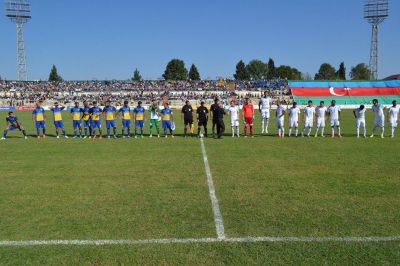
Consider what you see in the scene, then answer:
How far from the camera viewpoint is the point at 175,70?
11144cm

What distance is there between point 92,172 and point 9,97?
60.2m

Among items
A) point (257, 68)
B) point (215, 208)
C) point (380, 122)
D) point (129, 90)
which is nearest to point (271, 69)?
point (257, 68)

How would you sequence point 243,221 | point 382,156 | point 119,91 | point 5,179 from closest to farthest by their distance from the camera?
point 243,221
point 5,179
point 382,156
point 119,91

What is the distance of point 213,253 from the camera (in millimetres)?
4988

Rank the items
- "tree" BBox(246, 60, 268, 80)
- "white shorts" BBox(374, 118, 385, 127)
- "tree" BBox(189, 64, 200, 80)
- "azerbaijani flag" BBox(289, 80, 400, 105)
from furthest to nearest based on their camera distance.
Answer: "tree" BBox(246, 60, 268, 80) < "tree" BBox(189, 64, 200, 80) < "azerbaijani flag" BBox(289, 80, 400, 105) < "white shorts" BBox(374, 118, 385, 127)

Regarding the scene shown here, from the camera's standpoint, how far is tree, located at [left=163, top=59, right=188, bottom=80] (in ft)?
363

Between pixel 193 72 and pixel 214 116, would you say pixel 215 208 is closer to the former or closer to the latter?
pixel 214 116

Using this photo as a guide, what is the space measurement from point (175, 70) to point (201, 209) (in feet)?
351

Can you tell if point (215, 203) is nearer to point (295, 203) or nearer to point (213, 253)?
point (295, 203)

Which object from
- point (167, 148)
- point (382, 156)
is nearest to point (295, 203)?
point (382, 156)

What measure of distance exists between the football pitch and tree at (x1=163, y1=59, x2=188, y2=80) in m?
99.3

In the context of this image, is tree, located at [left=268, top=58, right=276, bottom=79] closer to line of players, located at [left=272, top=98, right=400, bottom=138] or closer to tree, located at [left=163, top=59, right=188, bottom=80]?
tree, located at [left=163, top=59, right=188, bottom=80]

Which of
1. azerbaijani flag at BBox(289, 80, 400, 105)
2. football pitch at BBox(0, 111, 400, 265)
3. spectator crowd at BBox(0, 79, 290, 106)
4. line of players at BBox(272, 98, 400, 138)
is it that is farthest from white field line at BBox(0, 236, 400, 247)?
spectator crowd at BBox(0, 79, 290, 106)

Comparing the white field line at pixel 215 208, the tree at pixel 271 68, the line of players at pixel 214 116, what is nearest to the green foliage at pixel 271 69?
the tree at pixel 271 68
